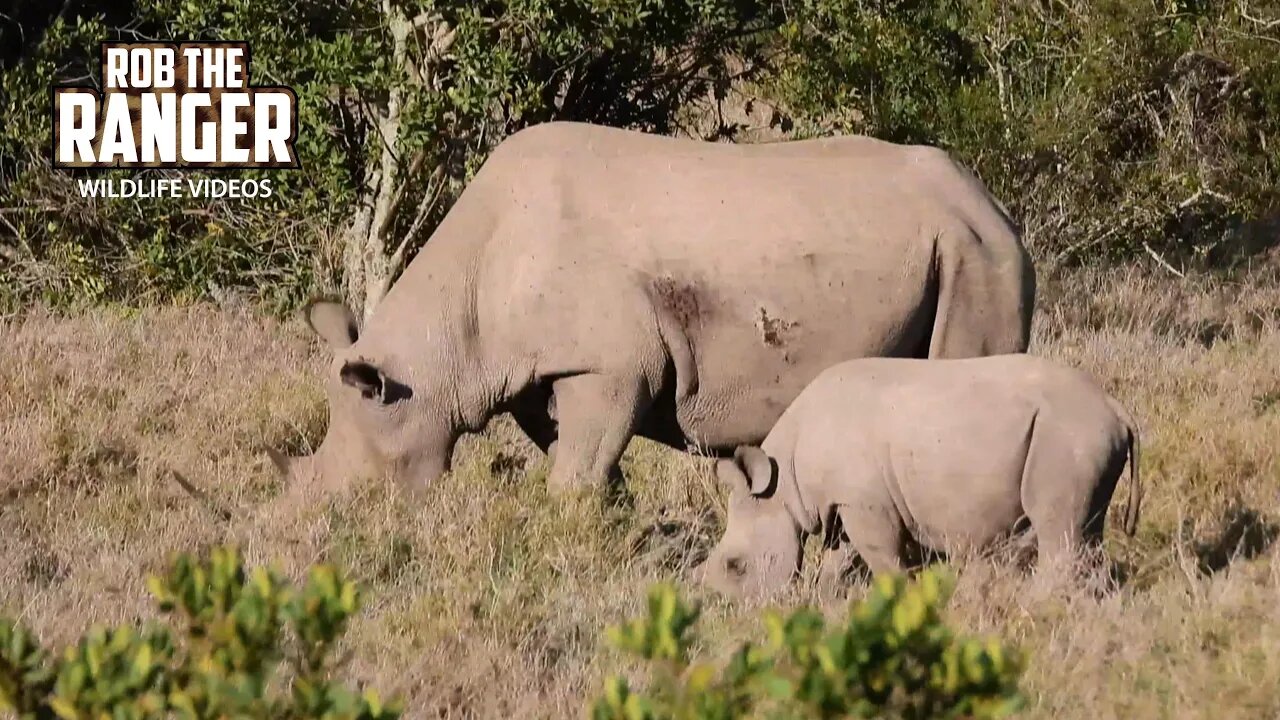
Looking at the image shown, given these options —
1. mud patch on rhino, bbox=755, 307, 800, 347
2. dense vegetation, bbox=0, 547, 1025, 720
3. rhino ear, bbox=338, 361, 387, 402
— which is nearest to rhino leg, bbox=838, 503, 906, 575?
mud patch on rhino, bbox=755, 307, 800, 347

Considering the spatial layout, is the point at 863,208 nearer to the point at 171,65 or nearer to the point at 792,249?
the point at 792,249

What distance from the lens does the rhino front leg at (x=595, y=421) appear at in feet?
22.9

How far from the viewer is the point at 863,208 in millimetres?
7227

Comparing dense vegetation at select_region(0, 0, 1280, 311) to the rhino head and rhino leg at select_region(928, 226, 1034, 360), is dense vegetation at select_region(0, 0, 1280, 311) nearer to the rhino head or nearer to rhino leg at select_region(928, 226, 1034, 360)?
the rhino head

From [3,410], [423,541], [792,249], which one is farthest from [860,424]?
[3,410]

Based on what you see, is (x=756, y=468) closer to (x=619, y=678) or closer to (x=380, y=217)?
(x=619, y=678)

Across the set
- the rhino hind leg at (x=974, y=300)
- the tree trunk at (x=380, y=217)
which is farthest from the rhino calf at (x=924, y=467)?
the tree trunk at (x=380, y=217)

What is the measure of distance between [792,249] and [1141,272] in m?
6.60

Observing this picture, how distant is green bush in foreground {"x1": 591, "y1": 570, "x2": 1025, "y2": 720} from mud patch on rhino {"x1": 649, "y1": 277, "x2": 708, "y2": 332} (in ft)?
12.2

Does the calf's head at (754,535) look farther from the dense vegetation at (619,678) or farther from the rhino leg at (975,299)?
the dense vegetation at (619,678)

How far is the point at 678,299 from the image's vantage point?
707 centimetres

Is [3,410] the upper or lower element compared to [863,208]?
lower

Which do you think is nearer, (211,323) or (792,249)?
(792,249)

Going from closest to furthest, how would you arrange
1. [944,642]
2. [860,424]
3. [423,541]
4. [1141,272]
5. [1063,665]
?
[944,642] < [1063,665] < [860,424] < [423,541] < [1141,272]
